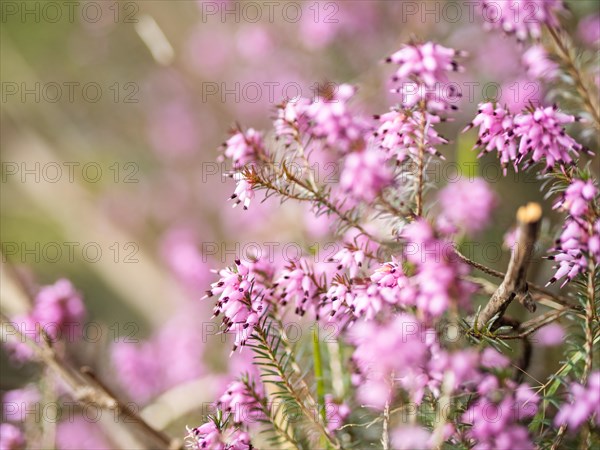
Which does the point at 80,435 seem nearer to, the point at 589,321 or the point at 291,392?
the point at 291,392

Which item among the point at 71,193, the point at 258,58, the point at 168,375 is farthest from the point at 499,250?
the point at 71,193

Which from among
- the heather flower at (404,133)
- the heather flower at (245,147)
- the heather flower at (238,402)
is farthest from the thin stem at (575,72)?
the heather flower at (238,402)

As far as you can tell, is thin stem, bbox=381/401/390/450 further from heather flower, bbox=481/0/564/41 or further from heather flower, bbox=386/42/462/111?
heather flower, bbox=481/0/564/41

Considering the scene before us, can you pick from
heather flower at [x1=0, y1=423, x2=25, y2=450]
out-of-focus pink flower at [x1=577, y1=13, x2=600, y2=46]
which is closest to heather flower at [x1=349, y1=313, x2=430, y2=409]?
heather flower at [x1=0, y1=423, x2=25, y2=450]

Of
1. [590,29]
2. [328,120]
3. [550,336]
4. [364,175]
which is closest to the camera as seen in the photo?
[364,175]

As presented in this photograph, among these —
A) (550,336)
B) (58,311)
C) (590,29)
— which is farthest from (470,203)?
(58,311)

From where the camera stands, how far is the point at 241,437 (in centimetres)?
119

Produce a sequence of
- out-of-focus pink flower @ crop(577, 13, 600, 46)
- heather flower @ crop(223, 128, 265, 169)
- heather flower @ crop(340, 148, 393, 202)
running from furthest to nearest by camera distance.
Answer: out-of-focus pink flower @ crop(577, 13, 600, 46) → heather flower @ crop(223, 128, 265, 169) → heather flower @ crop(340, 148, 393, 202)

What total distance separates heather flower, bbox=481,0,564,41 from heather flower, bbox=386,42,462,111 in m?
0.40

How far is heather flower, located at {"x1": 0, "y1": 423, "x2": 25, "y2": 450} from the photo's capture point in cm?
174

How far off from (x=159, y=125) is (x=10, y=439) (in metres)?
3.60

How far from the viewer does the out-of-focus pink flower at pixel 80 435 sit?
2.63 m

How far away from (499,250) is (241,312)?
1.37 m

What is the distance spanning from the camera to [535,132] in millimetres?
1123
